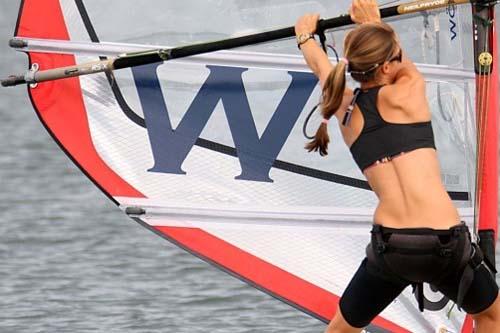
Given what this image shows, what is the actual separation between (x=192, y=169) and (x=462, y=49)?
1265 millimetres

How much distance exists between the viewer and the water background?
328 inches

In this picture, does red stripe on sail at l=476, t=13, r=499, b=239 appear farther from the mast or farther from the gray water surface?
the gray water surface

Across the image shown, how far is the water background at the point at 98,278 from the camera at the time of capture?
27.4ft

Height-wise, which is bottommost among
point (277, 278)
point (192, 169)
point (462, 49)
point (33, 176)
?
point (33, 176)

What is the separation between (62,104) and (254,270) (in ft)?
3.56

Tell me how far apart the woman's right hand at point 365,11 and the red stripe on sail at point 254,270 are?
1.31m

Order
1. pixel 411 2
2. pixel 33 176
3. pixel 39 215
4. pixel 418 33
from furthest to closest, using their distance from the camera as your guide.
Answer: pixel 33 176 → pixel 39 215 → pixel 418 33 → pixel 411 2

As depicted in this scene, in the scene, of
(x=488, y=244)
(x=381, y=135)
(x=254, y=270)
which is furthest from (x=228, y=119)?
(x=381, y=135)

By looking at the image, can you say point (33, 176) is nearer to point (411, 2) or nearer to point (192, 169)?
point (192, 169)

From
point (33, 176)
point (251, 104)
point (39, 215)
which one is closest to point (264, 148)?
point (251, 104)

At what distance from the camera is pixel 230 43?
6191 millimetres

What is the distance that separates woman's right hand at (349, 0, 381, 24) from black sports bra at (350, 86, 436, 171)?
407 mm

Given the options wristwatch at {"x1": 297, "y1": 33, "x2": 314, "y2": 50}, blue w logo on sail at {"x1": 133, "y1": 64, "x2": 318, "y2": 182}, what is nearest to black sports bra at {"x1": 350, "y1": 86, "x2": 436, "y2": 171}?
wristwatch at {"x1": 297, "y1": 33, "x2": 314, "y2": 50}

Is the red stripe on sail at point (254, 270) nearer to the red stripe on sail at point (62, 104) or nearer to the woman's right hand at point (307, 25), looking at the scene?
the red stripe on sail at point (62, 104)
